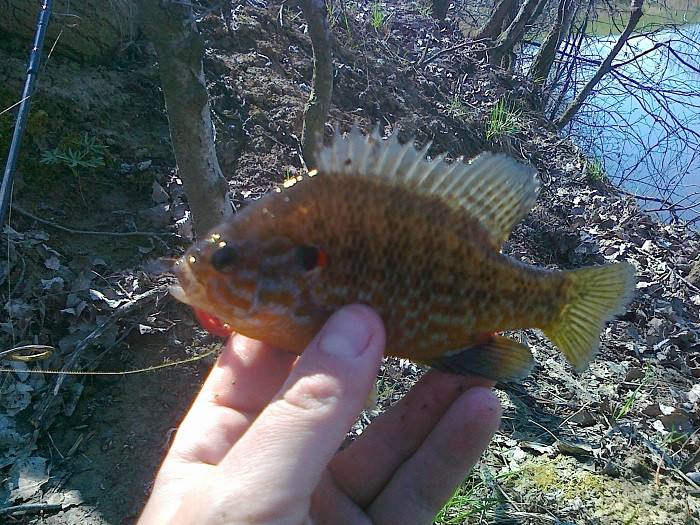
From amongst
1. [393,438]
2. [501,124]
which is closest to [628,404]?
[393,438]

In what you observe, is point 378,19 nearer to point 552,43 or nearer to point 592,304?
point 552,43

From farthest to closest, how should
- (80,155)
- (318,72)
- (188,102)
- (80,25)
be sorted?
(80,25)
(318,72)
(80,155)
(188,102)

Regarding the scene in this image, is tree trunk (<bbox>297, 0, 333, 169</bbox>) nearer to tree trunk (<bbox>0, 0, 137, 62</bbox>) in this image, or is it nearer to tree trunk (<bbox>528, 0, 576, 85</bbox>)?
tree trunk (<bbox>0, 0, 137, 62</bbox>)

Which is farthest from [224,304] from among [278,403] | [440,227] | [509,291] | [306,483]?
[509,291]

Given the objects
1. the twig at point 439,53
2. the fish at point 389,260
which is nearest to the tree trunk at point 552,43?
the twig at point 439,53

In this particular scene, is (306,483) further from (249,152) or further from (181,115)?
(249,152)

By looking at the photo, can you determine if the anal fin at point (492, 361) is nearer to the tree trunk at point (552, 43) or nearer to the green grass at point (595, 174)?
the green grass at point (595, 174)
